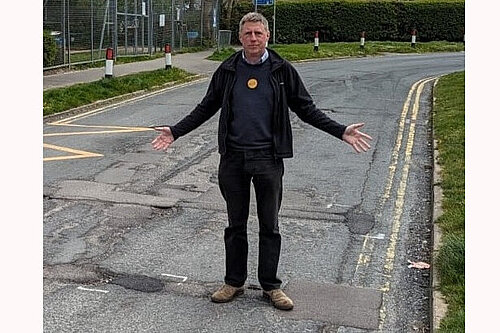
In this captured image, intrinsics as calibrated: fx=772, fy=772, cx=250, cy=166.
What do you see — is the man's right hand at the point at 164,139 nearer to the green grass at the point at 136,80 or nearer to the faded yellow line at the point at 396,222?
the faded yellow line at the point at 396,222

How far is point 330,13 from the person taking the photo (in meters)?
37.5

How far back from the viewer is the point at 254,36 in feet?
15.7

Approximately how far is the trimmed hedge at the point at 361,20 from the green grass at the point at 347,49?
5.55 ft

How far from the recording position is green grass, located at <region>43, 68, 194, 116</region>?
47.1 ft

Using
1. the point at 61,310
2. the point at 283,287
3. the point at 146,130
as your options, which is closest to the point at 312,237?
the point at 283,287

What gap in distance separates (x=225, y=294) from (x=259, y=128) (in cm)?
116

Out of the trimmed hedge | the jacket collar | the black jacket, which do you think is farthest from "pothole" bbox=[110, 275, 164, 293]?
the trimmed hedge

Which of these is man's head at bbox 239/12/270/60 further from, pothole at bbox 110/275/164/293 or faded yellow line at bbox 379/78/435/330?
faded yellow line at bbox 379/78/435/330

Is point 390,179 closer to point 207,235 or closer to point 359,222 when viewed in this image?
point 359,222

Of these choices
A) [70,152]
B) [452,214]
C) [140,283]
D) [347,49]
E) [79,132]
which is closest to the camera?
[140,283]

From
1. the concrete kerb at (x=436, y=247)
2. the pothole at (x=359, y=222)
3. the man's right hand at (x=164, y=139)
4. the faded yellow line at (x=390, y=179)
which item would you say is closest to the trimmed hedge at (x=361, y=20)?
the faded yellow line at (x=390, y=179)

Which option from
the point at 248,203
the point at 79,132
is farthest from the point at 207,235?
the point at 79,132

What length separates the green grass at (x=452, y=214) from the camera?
4957mm

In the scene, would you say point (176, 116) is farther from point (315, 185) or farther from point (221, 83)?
point (221, 83)
